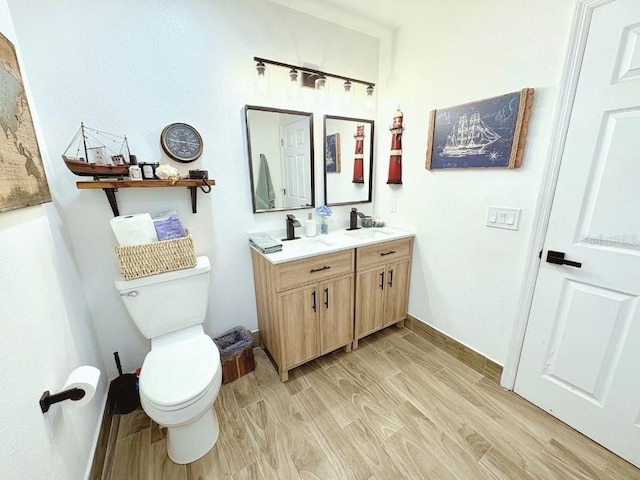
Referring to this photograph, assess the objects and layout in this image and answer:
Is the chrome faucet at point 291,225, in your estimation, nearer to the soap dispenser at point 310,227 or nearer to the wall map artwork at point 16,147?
the soap dispenser at point 310,227

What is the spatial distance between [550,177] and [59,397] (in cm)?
227

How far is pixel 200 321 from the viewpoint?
1613mm

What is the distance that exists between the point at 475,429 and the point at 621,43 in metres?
1.95

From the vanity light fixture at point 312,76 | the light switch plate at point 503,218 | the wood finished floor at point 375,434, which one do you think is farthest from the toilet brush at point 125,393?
the light switch plate at point 503,218

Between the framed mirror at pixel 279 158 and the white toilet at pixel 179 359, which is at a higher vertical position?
the framed mirror at pixel 279 158

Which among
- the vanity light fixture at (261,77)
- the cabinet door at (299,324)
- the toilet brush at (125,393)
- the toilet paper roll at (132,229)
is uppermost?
the vanity light fixture at (261,77)

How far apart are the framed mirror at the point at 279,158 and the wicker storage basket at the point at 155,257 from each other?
0.59 m

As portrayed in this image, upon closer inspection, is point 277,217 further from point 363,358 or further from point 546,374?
point 546,374

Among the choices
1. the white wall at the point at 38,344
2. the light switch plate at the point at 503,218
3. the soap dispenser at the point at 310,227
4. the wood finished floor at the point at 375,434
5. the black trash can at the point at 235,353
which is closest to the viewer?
the white wall at the point at 38,344

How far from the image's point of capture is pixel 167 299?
147 cm

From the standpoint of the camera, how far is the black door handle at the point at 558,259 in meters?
1.29

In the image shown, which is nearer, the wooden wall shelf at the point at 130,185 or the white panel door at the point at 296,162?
the wooden wall shelf at the point at 130,185

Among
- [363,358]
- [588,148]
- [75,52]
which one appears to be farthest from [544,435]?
[75,52]

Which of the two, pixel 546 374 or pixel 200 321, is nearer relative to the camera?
pixel 546 374
